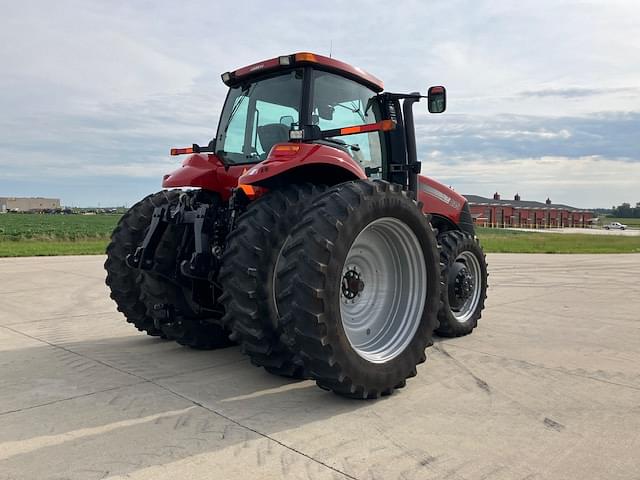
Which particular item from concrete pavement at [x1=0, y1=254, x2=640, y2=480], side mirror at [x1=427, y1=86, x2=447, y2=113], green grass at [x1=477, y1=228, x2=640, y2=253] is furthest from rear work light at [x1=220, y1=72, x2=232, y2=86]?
green grass at [x1=477, y1=228, x2=640, y2=253]

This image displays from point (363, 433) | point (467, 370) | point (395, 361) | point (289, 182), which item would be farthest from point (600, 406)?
point (289, 182)

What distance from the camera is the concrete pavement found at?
282 cm

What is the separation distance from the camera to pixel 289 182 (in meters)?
4.16

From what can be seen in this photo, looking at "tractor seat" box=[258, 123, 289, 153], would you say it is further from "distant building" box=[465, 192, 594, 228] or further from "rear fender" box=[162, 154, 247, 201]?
"distant building" box=[465, 192, 594, 228]

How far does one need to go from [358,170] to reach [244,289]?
4.48ft

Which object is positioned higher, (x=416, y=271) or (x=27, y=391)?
(x=416, y=271)

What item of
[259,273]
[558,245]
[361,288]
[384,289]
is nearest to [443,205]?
[384,289]

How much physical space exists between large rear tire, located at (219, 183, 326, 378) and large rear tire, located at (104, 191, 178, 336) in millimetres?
1732

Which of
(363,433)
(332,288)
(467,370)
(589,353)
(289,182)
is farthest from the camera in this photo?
(589,353)

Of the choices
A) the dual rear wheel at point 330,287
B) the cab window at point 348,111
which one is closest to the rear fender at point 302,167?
the dual rear wheel at point 330,287

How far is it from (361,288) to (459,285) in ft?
7.71

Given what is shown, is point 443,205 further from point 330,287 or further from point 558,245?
point 558,245

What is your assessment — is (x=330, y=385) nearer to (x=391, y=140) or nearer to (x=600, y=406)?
(x=600, y=406)

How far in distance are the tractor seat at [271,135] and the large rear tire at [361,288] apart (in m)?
1.15
